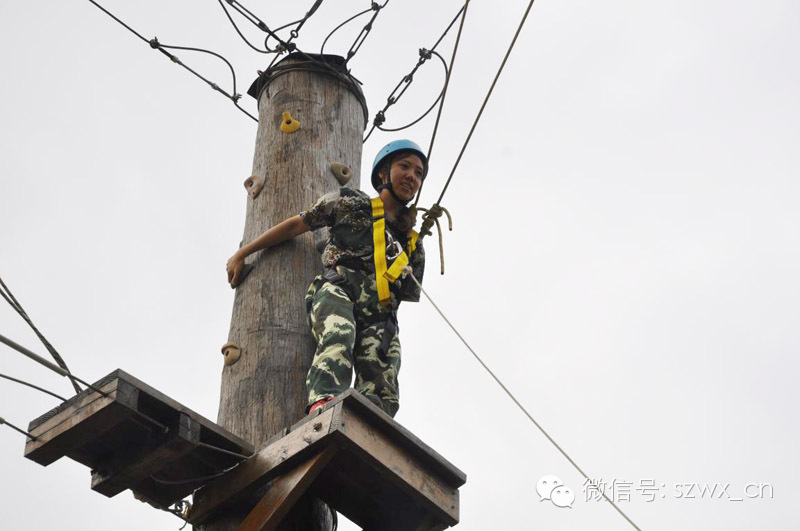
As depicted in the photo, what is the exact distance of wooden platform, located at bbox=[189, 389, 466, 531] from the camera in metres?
3.62

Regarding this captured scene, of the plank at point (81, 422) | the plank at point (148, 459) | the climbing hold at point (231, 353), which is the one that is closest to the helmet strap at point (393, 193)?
the climbing hold at point (231, 353)

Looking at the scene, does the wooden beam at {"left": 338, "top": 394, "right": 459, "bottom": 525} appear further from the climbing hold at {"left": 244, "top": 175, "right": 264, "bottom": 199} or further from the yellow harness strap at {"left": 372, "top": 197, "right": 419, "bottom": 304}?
the climbing hold at {"left": 244, "top": 175, "right": 264, "bottom": 199}

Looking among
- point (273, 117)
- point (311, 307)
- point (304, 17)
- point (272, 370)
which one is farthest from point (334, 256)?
point (304, 17)

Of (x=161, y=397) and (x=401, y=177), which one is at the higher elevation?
(x=401, y=177)

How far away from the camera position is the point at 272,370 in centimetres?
434

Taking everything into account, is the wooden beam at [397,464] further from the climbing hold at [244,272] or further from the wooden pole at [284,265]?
the climbing hold at [244,272]

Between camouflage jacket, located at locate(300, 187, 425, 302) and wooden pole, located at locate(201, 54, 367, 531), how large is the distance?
158mm

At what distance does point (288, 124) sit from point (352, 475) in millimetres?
2113

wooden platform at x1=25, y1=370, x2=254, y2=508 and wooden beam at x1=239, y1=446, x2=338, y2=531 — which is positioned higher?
A: wooden platform at x1=25, y1=370, x2=254, y2=508

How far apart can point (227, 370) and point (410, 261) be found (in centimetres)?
105

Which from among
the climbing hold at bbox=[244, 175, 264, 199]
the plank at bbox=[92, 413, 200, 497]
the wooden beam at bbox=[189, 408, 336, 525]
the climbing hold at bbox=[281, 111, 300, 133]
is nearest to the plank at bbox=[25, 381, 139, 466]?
the plank at bbox=[92, 413, 200, 497]

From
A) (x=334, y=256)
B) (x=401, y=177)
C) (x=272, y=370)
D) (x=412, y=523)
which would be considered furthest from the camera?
(x=401, y=177)

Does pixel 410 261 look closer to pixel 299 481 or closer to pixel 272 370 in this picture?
pixel 272 370

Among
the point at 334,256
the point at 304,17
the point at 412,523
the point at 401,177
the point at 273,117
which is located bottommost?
the point at 412,523
